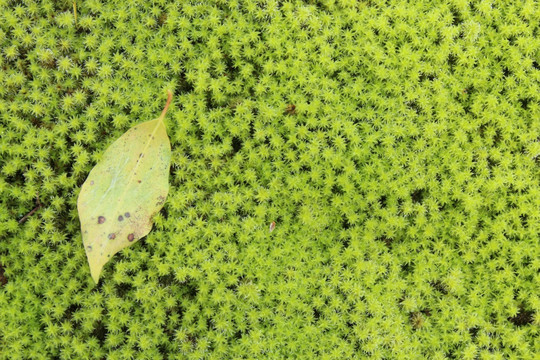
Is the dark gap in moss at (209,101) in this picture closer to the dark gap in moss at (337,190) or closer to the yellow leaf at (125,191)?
the yellow leaf at (125,191)

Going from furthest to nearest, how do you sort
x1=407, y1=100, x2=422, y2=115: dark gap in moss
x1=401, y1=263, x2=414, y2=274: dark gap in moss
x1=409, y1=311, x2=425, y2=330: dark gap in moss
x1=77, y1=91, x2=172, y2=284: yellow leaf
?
x1=407, y1=100, x2=422, y2=115: dark gap in moss < x1=401, y1=263, x2=414, y2=274: dark gap in moss < x1=409, y1=311, x2=425, y2=330: dark gap in moss < x1=77, y1=91, x2=172, y2=284: yellow leaf

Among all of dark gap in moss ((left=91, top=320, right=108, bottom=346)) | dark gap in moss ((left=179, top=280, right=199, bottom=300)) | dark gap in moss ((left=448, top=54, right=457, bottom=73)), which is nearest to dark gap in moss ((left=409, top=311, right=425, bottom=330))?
dark gap in moss ((left=179, top=280, right=199, bottom=300))

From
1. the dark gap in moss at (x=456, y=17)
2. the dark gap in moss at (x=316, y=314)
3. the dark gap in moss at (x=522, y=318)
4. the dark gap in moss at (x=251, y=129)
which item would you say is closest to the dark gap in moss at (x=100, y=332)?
the dark gap in moss at (x=316, y=314)

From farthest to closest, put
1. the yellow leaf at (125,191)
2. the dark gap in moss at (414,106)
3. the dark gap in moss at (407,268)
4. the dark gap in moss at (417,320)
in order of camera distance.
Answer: the dark gap in moss at (414,106)
the dark gap in moss at (407,268)
the dark gap in moss at (417,320)
the yellow leaf at (125,191)

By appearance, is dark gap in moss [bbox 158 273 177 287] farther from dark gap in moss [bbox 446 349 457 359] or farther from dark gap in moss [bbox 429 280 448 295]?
dark gap in moss [bbox 446 349 457 359]

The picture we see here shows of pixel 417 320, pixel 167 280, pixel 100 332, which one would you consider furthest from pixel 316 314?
pixel 100 332

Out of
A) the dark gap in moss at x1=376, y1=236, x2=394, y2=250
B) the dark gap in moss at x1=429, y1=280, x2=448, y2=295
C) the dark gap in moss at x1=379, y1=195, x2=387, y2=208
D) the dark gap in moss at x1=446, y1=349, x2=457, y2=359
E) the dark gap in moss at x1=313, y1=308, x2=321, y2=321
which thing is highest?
the dark gap in moss at x1=379, y1=195, x2=387, y2=208
